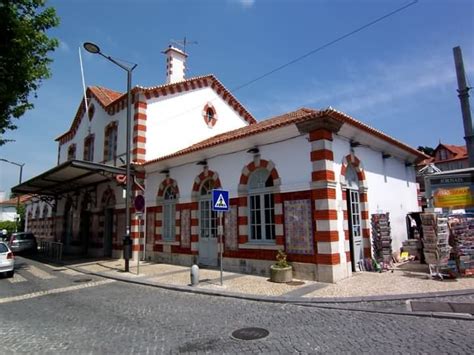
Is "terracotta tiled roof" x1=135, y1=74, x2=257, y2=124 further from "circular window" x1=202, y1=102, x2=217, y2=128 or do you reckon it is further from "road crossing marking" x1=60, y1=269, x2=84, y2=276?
"road crossing marking" x1=60, y1=269, x2=84, y2=276

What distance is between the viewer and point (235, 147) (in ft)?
37.3

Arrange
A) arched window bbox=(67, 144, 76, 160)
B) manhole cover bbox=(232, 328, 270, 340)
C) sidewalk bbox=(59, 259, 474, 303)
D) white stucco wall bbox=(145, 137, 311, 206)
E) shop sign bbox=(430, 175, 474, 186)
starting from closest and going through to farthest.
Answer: manhole cover bbox=(232, 328, 270, 340) → sidewalk bbox=(59, 259, 474, 303) → white stucco wall bbox=(145, 137, 311, 206) → shop sign bbox=(430, 175, 474, 186) → arched window bbox=(67, 144, 76, 160)

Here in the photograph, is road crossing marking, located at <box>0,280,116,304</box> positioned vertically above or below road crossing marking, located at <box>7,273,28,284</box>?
below

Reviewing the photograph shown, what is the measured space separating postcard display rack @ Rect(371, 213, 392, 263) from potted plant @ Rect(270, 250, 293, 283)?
3302 millimetres

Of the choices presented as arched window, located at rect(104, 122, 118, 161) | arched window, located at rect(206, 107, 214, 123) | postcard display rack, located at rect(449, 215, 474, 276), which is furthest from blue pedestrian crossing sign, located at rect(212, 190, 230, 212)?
arched window, located at rect(206, 107, 214, 123)

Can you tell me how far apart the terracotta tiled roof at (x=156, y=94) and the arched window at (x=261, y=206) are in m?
7.96

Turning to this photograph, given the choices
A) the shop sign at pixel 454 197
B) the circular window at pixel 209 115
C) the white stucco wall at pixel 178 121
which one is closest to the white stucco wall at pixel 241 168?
the white stucco wall at pixel 178 121

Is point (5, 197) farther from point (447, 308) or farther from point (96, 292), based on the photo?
point (447, 308)

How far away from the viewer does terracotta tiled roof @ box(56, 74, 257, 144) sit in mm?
16172

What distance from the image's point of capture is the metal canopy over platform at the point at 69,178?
13398mm

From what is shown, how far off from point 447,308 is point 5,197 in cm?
8855

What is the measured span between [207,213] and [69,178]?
9.48 m

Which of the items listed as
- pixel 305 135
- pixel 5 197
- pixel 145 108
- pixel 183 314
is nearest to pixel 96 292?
pixel 183 314

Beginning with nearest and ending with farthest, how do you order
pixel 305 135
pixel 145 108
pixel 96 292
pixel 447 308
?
pixel 447 308
pixel 96 292
pixel 305 135
pixel 145 108
